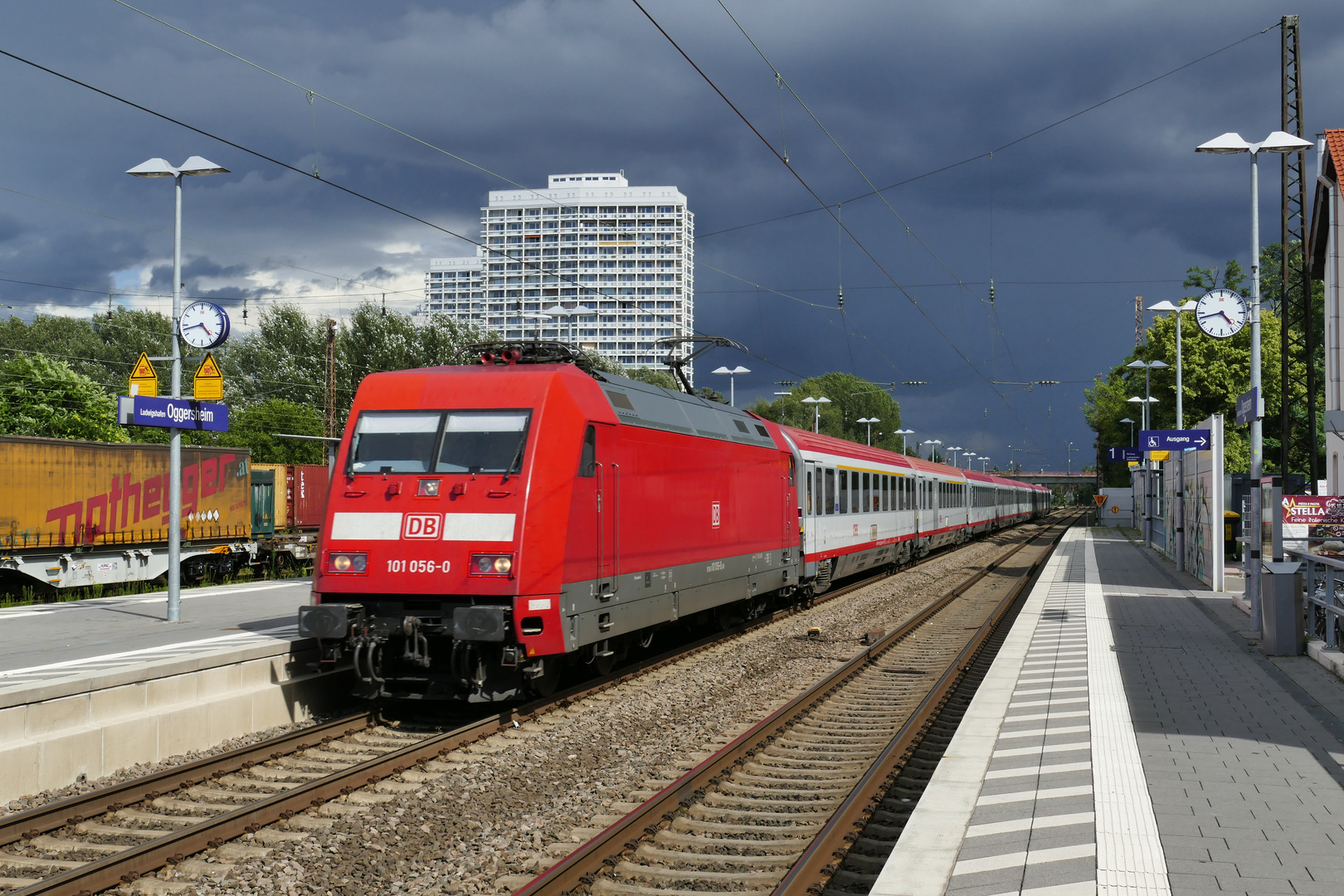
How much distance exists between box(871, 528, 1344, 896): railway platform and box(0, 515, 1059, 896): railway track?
12.1 feet

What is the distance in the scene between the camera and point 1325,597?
1175 cm

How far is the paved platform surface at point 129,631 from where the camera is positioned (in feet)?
34.7

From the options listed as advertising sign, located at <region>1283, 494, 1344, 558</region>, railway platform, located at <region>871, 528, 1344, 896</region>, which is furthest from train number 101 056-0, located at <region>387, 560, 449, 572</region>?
advertising sign, located at <region>1283, 494, 1344, 558</region>

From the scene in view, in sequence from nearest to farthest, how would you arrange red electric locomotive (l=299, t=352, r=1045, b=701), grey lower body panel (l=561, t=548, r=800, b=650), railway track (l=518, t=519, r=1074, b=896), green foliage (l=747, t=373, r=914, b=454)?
railway track (l=518, t=519, r=1074, b=896)
red electric locomotive (l=299, t=352, r=1045, b=701)
grey lower body panel (l=561, t=548, r=800, b=650)
green foliage (l=747, t=373, r=914, b=454)

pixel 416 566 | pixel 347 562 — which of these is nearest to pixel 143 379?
pixel 347 562

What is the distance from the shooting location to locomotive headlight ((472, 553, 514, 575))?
356 inches

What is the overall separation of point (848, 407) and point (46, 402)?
2866 inches

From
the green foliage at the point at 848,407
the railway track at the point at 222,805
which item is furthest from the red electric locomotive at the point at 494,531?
the green foliage at the point at 848,407

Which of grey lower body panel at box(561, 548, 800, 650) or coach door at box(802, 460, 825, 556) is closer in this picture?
grey lower body panel at box(561, 548, 800, 650)

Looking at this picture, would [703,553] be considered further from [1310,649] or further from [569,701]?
[1310,649]

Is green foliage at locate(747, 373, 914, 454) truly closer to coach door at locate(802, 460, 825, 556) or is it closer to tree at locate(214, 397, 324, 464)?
tree at locate(214, 397, 324, 464)

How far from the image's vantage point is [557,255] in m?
152

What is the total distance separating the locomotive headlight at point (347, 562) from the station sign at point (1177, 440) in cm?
1786

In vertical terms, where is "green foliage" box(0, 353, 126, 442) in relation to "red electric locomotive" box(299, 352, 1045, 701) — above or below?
above
